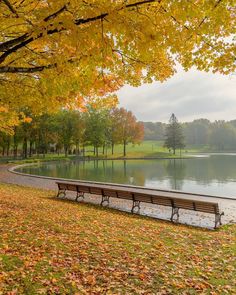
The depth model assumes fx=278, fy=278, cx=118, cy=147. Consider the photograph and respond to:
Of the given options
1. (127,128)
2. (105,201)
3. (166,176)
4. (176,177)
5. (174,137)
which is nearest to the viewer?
(105,201)

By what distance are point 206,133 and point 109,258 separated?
480ft

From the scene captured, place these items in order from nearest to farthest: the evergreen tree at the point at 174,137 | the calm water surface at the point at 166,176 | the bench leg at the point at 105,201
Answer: the bench leg at the point at 105,201 < the calm water surface at the point at 166,176 < the evergreen tree at the point at 174,137

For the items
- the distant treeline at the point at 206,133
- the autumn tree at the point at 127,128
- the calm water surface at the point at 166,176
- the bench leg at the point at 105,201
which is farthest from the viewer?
the distant treeline at the point at 206,133

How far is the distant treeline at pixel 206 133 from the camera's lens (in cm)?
13000

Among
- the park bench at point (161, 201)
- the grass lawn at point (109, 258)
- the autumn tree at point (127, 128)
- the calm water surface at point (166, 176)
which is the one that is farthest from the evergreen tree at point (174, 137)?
the grass lawn at point (109, 258)

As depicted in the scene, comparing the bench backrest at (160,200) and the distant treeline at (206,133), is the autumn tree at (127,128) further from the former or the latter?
the bench backrest at (160,200)

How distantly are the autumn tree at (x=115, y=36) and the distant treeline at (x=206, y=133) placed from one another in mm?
103643

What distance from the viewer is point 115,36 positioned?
539 cm

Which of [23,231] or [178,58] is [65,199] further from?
[178,58]

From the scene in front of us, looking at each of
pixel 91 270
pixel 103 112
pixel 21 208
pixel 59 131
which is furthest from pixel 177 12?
pixel 103 112

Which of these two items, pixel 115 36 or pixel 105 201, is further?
pixel 105 201

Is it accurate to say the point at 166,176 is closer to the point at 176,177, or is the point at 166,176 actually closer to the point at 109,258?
the point at 176,177

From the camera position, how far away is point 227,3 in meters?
4.30

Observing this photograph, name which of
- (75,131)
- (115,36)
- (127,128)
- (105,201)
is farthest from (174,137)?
(115,36)
